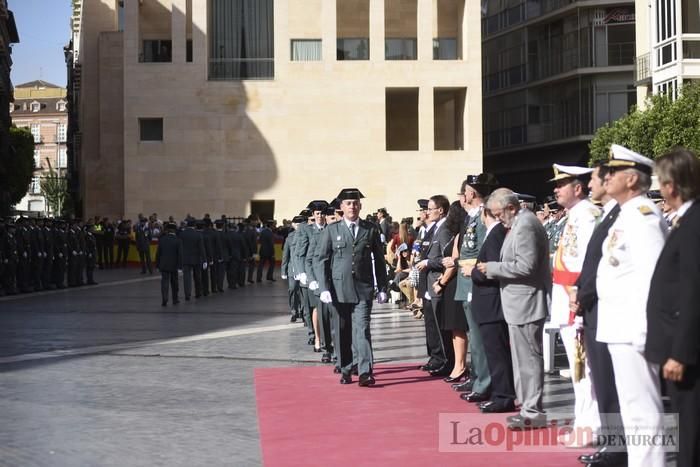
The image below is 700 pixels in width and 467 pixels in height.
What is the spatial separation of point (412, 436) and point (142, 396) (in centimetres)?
360

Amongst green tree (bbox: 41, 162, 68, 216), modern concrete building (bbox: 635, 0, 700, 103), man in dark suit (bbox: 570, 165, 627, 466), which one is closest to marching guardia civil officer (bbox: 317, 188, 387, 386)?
man in dark suit (bbox: 570, 165, 627, 466)

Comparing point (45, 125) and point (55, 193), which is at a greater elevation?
point (45, 125)

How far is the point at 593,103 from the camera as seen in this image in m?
59.3

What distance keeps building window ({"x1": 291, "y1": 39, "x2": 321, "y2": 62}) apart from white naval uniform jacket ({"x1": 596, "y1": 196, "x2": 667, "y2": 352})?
45366 millimetres

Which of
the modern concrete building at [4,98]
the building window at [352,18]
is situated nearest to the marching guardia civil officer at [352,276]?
the building window at [352,18]

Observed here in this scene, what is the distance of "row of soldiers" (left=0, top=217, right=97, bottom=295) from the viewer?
96.0 feet

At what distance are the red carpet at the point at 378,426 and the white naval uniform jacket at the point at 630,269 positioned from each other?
1.65 metres

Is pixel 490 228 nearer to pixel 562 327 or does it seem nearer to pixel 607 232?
pixel 562 327

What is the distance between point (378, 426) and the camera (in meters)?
10.1

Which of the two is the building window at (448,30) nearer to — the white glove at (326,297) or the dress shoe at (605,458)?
the white glove at (326,297)

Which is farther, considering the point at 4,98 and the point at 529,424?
the point at 4,98

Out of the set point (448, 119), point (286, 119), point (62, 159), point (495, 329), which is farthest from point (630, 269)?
point (62, 159)

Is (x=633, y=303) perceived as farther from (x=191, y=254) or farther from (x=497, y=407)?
(x=191, y=254)

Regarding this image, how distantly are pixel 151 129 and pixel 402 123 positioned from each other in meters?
12.5
